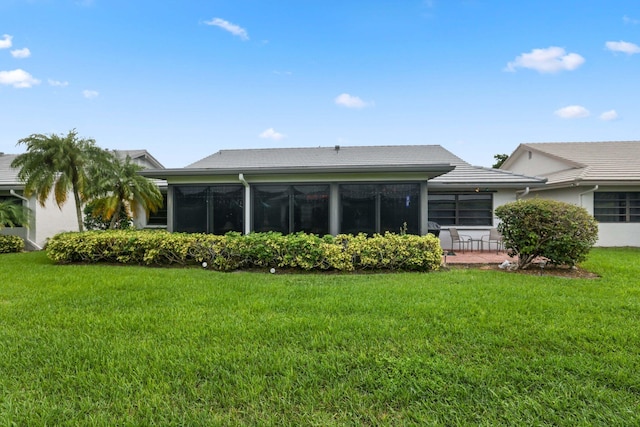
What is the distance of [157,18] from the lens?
11.6 meters

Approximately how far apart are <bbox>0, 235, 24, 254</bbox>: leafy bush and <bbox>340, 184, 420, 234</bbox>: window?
13.5 metres

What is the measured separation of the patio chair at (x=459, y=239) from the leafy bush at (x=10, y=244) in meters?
17.4

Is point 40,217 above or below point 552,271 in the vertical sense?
above

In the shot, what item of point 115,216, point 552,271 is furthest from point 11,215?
point 552,271

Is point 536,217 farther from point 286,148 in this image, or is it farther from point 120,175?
point 120,175

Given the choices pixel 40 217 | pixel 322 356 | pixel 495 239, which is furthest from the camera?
pixel 40 217

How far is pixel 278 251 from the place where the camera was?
7.55 meters

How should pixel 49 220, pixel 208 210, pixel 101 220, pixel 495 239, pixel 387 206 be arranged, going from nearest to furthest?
pixel 387 206 < pixel 208 210 < pixel 495 239 < pixel 101 220 < pixel 49 220

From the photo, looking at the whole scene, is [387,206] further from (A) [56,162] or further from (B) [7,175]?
(B) [7,175]

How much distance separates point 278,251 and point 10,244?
12314 millimetres

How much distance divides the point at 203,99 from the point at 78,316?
44.1 feet

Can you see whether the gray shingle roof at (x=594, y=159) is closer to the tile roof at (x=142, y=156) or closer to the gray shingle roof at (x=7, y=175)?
the tile roof at (x=142, y=156)

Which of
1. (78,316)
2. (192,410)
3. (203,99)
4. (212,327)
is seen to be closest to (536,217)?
(212,327)

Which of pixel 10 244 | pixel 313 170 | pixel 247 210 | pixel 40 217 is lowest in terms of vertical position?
pixel 10 244
